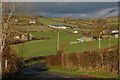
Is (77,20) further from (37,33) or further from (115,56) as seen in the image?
(115,56)

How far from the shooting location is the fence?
22.5 m

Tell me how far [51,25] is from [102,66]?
58.0 m

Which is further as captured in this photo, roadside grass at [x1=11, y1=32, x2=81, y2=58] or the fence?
roadside grass at [x1=11, y1=32, x2=81, y2=58]

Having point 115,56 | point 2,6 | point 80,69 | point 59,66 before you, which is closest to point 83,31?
point 59,66

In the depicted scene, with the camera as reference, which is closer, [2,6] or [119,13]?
[119,13]

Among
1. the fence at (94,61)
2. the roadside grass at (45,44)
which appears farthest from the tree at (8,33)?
the roadside grass at (45,44)

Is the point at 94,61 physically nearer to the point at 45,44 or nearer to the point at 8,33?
the point at 8,33

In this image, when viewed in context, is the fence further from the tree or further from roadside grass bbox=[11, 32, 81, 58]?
roadside grass bbox=[11, 32, 81, 58]

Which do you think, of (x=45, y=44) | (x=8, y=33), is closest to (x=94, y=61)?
(x=8, y=33)

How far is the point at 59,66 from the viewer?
115 feet

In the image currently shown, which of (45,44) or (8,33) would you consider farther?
(45,44)

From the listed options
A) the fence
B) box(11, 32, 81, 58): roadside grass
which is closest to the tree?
the fence

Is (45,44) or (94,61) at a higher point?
(45,44)

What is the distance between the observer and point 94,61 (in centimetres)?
2553
